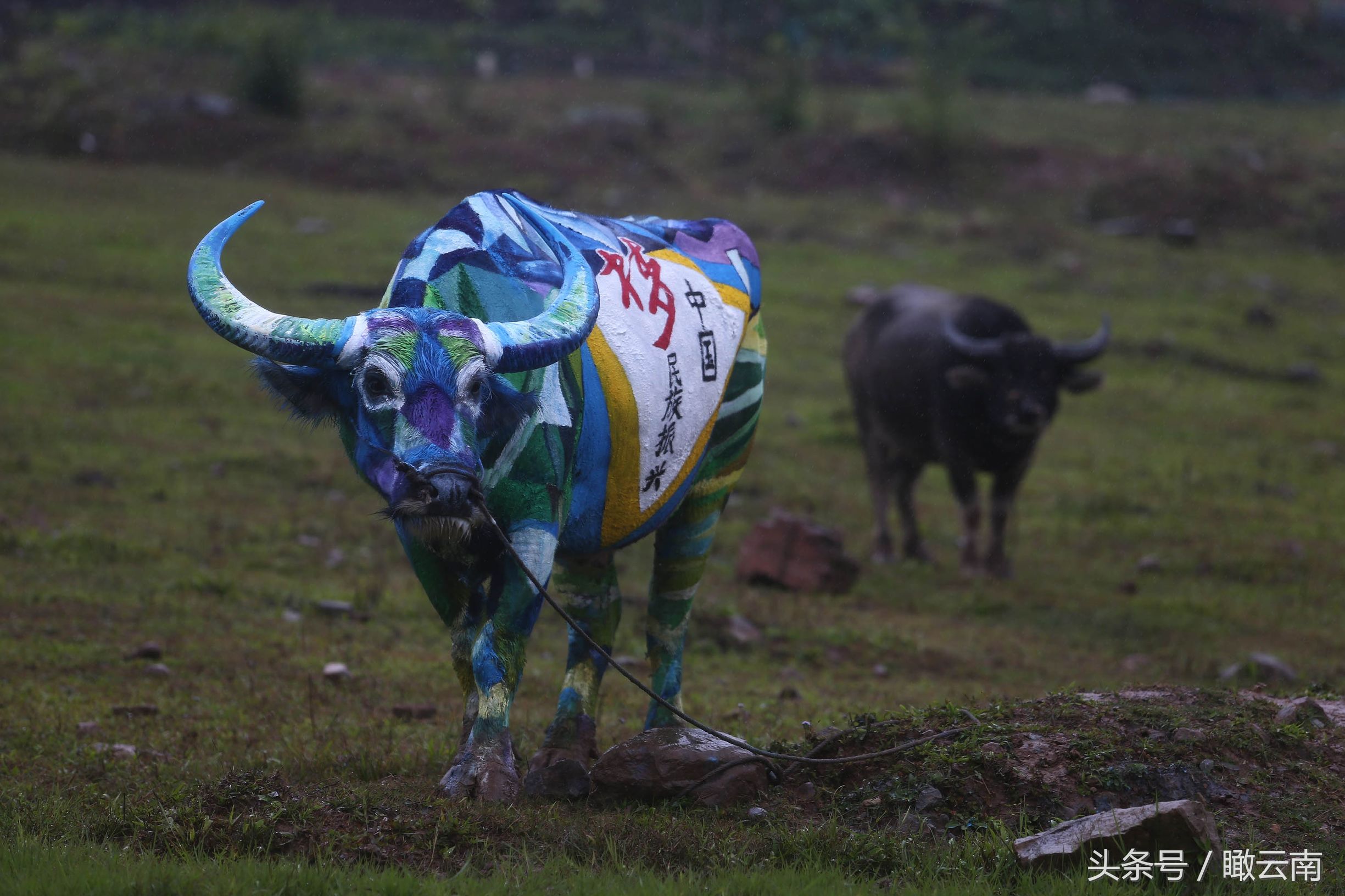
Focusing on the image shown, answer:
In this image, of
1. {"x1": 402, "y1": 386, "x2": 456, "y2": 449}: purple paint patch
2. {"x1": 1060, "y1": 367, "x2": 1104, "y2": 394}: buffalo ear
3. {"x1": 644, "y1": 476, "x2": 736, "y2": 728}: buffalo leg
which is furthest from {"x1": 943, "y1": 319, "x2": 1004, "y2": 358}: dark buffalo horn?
{"x1": 402, "y1": 386, "x2": 456, "y2": 449}: purple paint patch

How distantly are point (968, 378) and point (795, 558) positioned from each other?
241cm

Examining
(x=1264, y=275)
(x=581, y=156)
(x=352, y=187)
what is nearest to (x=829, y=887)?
(x=1264, y=275)

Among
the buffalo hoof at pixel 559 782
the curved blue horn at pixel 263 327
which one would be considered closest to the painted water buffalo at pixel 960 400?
the buffalo hoof at pixel 559 782

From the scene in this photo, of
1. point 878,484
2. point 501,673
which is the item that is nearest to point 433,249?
point 501,673

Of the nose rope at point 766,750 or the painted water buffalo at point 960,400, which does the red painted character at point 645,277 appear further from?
the painted water buffalo at point 960,400

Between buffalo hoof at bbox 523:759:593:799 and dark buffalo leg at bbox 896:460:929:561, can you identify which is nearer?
buffalo hoof at bbox 523:759:593:799

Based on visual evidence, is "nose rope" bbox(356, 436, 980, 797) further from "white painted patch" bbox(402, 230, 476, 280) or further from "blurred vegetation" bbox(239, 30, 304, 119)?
"blurred vegetation" bbox(239, 30, 304, 119)

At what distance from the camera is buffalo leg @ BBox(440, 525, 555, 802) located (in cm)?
449

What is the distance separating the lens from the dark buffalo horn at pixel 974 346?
11078mm

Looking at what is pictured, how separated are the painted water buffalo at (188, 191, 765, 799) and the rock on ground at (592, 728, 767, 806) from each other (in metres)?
0.13

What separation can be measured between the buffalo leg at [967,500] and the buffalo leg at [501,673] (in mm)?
6848

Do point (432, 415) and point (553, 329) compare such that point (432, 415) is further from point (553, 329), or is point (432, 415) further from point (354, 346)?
point (553, 329)

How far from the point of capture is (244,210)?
4.70 m

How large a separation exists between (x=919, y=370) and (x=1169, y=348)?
691 cm
